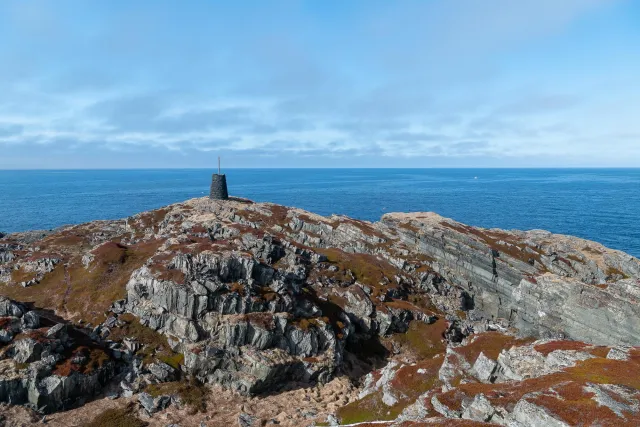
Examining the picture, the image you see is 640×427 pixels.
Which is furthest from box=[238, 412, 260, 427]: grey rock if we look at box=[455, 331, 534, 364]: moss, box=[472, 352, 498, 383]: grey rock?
box=[472, 352, 498, 383]: grey rock

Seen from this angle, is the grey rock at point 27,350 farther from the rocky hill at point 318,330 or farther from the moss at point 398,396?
the moss at point 398,396

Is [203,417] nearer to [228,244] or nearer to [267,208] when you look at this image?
[228,244]

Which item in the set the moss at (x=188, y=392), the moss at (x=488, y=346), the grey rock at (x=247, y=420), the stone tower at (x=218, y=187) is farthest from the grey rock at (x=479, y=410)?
the stone tower at (x=218, y=187)

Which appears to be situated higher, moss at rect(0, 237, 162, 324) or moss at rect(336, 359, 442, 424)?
moss at rect(0, 237, 162, 324)

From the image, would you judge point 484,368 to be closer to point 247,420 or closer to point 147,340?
point 247,420

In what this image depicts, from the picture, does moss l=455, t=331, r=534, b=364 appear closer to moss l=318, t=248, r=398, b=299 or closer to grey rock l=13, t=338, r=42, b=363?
moss l=318, t=248, r=398, b=299

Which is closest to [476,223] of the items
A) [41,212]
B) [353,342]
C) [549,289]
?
[549,289]
